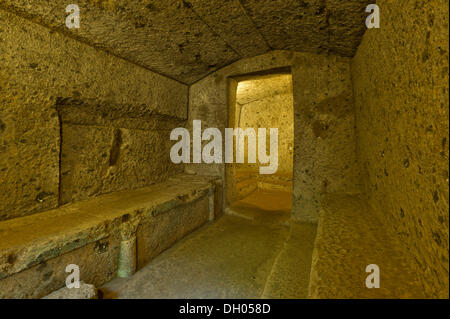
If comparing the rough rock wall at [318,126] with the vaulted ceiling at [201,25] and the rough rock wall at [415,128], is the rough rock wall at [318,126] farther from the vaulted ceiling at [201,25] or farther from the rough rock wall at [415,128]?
the rough rock wall at [415,128]

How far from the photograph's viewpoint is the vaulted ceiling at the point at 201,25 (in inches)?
66.2

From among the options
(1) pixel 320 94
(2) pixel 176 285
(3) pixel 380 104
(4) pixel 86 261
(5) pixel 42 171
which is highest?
(1) pixel 320 94

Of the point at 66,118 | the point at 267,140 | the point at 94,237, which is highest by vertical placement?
the point at 267,140

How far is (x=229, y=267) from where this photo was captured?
1896 mm

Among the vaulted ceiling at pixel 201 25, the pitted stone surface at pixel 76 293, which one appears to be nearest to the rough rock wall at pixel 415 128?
the vaulted ceiling at pixel 201 25

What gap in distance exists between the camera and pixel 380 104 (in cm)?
141

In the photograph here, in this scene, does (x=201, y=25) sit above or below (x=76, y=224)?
above

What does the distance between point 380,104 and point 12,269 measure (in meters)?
2.33

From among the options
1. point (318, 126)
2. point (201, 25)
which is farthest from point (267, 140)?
point (201, 25)

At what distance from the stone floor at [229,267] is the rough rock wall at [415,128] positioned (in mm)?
727

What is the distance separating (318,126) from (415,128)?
1.72 meters

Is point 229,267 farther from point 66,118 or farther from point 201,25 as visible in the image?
point 201,25
